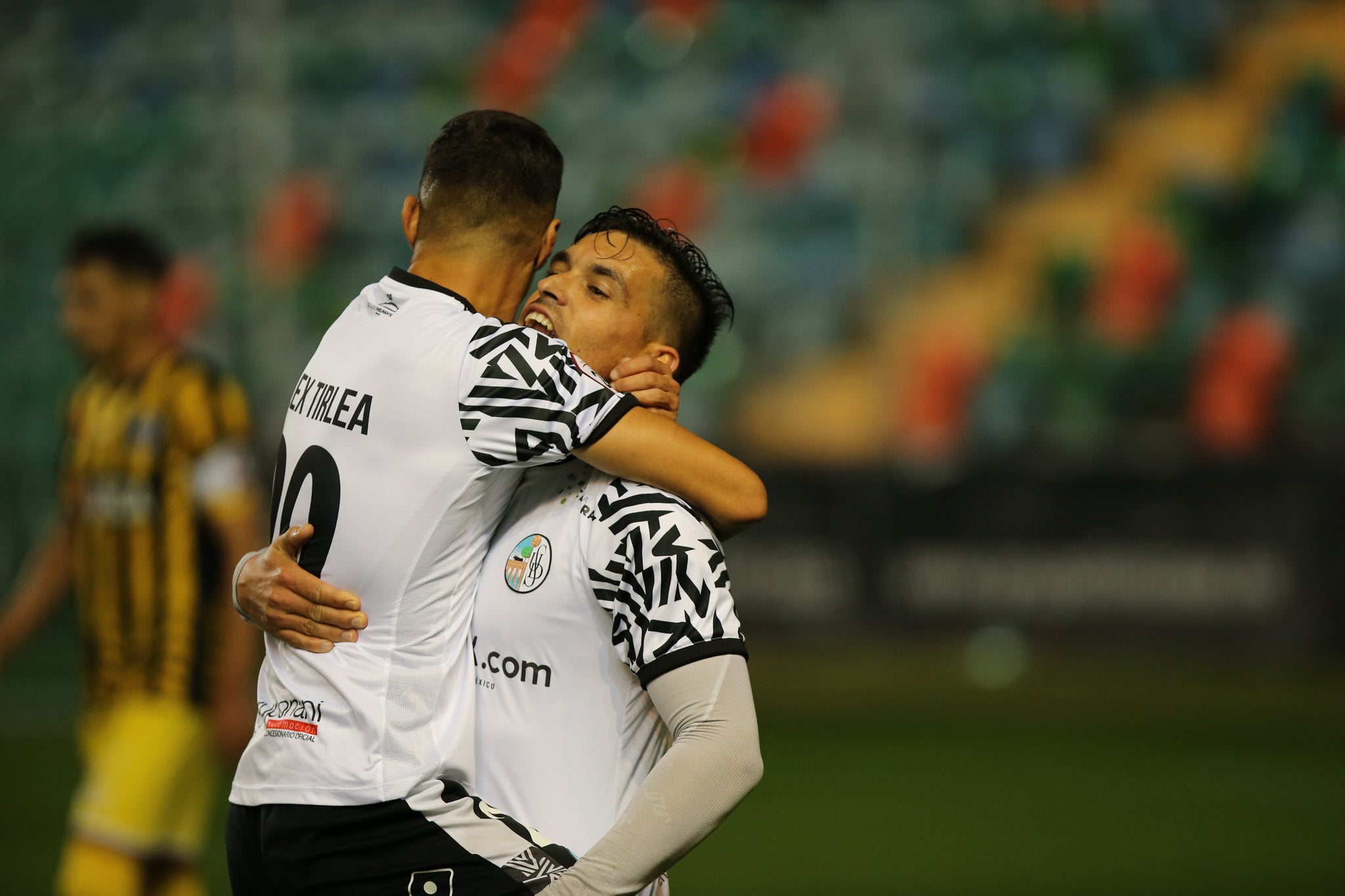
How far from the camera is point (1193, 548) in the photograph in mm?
9219

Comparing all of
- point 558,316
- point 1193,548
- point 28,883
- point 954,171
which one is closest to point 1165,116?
point 954,171

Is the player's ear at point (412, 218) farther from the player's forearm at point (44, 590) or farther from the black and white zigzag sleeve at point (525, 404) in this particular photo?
the player's forearm at point (44, 590)

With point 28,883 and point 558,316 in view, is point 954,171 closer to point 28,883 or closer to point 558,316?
point 28,883

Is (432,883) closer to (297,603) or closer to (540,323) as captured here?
(297,603)

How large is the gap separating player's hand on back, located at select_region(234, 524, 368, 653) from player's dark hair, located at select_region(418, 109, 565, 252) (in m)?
0.53

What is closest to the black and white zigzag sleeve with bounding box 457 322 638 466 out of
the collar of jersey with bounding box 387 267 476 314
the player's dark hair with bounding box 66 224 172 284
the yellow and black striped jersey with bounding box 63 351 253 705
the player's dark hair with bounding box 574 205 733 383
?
the collar of jersey with bounding box 387 267 476 314

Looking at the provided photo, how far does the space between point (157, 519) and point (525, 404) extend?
2.91 m

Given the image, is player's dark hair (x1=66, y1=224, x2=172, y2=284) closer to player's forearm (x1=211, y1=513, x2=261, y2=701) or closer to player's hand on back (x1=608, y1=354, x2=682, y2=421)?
player's forearm (x1=211, y1=513, x2=261, y2=701)

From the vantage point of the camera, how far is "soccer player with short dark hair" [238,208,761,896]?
208cm

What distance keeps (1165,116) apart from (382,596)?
11.6 meters

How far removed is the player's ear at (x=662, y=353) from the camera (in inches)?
99.2

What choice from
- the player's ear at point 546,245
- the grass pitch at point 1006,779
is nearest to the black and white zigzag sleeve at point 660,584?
the player's ear at point 546,245

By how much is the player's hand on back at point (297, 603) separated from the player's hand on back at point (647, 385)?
1.74 ft

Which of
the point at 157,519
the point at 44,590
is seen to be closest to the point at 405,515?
the point at 157,519
